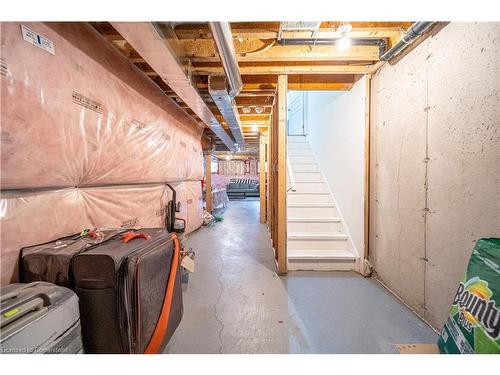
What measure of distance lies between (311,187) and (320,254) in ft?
4.49

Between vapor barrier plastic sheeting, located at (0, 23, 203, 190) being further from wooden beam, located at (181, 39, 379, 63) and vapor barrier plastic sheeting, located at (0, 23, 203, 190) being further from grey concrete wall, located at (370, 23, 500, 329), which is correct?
grey concrete wall, located at (370, 23, 500, 329)

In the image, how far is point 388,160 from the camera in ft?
6.45

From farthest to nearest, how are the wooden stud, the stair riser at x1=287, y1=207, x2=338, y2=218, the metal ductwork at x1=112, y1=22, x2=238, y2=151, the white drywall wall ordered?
1. the stair riser at x1=287, y1=207, x2=338, y2=218
2. the white drywall wall
3. the wooden stud
4. the metal ductwork at x1=112, y1=22, x2=238, y2=151

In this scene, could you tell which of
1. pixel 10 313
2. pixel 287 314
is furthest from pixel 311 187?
pixel 10 313

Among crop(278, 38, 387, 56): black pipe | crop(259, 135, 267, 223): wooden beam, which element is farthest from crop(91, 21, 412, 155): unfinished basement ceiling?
crop(259, 135, 267, 223): wooden beam

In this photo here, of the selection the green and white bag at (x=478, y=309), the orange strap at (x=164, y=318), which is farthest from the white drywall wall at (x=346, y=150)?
the orange strap at (x=164, y=318)

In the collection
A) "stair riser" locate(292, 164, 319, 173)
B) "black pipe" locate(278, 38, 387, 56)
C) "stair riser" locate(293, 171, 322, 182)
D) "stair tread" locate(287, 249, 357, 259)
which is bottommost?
"stair tread" locate(287, 249, 357, 259)

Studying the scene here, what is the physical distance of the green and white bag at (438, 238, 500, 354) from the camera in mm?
810

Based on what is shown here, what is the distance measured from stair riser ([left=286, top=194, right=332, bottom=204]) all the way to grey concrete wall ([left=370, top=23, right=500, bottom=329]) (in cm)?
127

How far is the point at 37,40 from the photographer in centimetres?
106

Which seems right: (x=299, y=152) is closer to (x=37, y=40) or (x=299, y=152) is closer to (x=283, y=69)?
(x=283, y=69)

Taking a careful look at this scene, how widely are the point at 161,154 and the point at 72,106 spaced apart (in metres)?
1.29

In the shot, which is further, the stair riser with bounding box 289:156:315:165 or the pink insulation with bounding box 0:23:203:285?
the stair riser with bounding box 289:156:315:165
